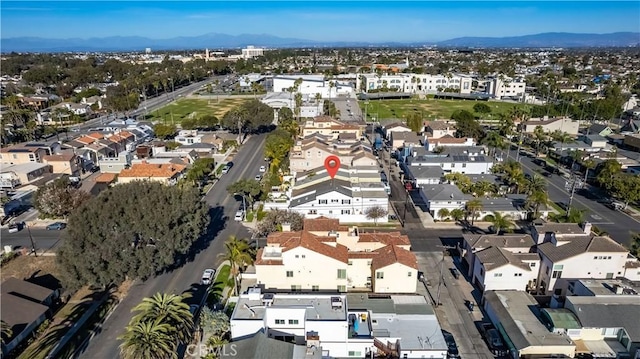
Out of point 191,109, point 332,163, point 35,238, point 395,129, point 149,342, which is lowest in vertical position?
point 35,238

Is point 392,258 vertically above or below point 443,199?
above

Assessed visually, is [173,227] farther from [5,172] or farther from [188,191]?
[5,172]

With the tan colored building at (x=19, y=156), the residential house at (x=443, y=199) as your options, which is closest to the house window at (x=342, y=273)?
the residential house at (x=443, y=199)

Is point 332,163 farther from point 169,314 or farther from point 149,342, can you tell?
point 149,342

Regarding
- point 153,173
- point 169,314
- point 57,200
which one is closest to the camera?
point 169,314

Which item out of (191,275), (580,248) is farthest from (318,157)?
(580,248)

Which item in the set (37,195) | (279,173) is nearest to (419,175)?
(279,173)
